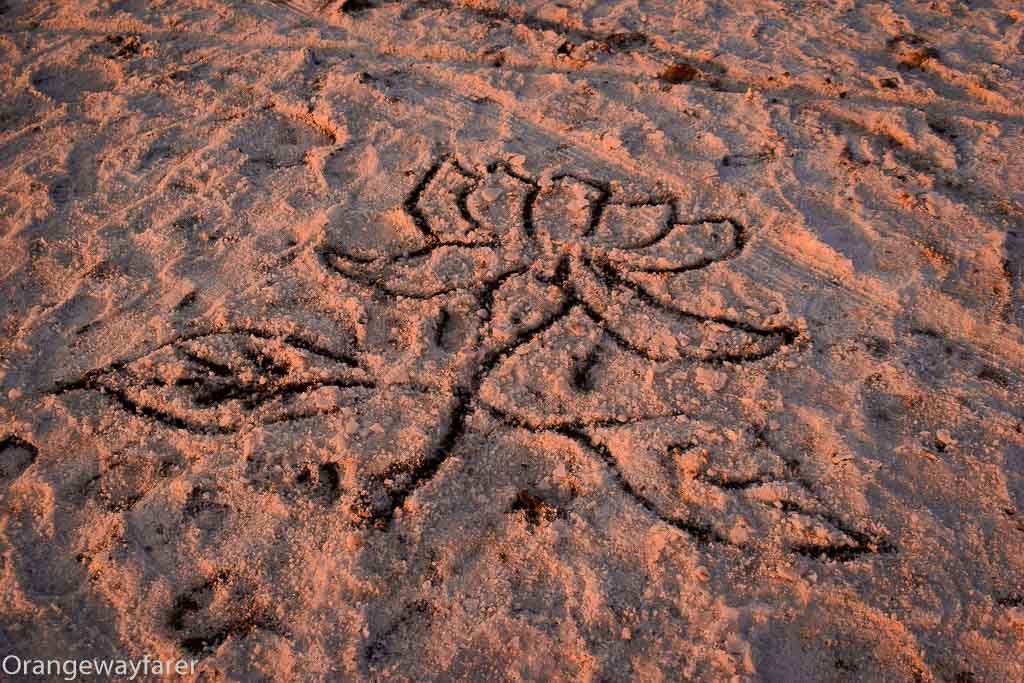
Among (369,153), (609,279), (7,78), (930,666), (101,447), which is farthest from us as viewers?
(7,78)

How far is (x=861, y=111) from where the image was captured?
2850 mm

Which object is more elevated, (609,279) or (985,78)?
(985,78)

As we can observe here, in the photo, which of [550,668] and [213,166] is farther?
[213,166]

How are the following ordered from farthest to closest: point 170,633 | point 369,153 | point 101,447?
point 369,153 → point 101,447 → point 170,633

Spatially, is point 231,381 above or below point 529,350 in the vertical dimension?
below

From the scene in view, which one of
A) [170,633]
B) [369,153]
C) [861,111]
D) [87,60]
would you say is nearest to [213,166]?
[369,153]

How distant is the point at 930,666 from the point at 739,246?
1.29 meters

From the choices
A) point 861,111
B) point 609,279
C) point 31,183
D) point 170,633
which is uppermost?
point 861,111

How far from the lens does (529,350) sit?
2.15 m

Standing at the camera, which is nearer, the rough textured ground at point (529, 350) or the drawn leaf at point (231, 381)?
the rough textured ground at point (529, 350)

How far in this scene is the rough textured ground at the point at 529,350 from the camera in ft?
5.49

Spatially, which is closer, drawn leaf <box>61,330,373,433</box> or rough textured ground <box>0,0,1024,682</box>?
rough textured ground <box>0,0,1024,682</box>

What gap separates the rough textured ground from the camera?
5.49 ft

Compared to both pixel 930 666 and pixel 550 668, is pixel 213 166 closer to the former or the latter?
pixel 550 668
